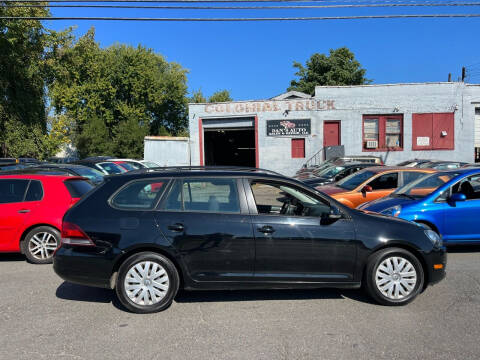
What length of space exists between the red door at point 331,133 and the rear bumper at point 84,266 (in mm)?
21054

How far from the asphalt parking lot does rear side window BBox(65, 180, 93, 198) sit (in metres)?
1.85

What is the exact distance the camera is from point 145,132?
36.5 meters

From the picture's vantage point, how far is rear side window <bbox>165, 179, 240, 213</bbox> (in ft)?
14.0

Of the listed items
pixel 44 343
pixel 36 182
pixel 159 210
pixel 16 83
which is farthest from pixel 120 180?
pixel 16 83

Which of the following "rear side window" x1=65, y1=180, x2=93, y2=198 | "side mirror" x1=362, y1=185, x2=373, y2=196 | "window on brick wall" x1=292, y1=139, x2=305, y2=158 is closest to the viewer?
"rear side window" x1=65, y1=180, x2=93, y2=198

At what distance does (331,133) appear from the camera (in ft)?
77.8

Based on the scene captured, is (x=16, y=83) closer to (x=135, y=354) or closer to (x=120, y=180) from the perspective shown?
(x=120, y=180)

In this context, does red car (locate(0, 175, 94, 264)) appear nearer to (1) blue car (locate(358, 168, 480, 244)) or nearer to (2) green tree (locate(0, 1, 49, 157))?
(1) blue car (locate(358, 168, 480, 244))

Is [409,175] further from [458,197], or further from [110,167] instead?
[110,167]

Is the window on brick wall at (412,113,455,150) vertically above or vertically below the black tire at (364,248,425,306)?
above

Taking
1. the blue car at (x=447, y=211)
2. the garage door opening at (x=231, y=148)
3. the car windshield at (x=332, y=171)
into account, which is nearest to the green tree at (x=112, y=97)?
the garage door opening at (x=231, y=148)

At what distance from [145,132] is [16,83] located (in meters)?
12.7

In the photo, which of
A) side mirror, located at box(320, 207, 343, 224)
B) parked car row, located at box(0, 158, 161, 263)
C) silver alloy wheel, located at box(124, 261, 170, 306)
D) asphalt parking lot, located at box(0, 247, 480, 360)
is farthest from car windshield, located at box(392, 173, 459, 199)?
parked car row, located at box(0, 158, 161, 263)

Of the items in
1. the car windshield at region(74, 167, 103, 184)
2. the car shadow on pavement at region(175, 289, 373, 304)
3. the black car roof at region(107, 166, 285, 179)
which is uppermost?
the black car roof at region(107, 166, 285, 179)
